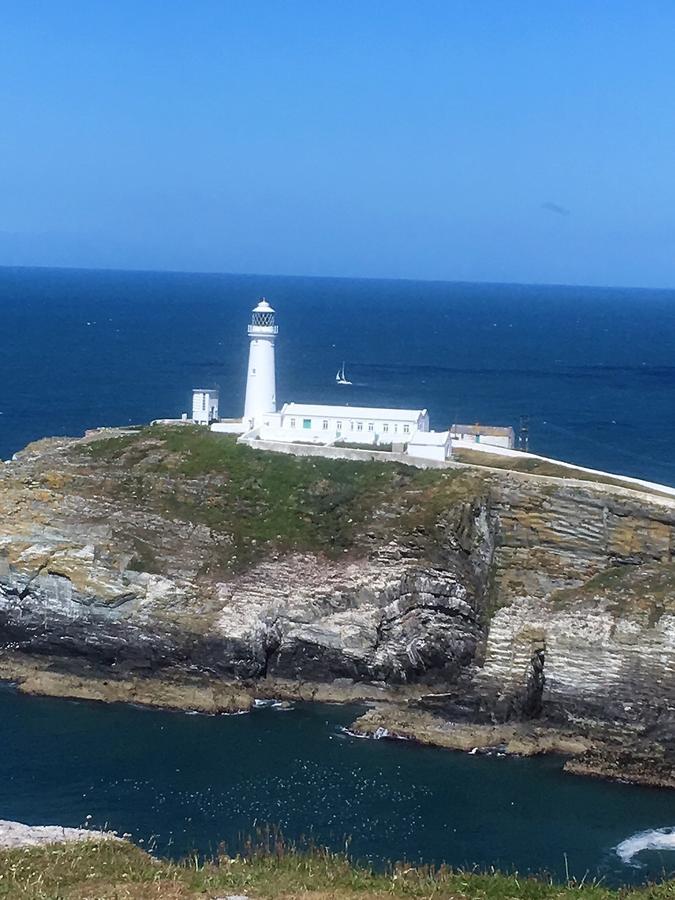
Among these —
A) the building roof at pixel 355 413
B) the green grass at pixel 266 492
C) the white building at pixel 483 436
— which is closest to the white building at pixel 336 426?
the building roof at pixel 355 413

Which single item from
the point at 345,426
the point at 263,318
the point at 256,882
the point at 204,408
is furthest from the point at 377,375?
the point at 256,882

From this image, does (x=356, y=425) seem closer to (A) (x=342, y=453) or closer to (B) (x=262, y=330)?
(A) (x=342, y=453)

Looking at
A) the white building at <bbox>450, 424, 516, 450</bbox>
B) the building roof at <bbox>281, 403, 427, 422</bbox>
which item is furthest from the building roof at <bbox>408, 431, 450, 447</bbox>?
the white building at <bbox>450, 424, 516, 450</bbox>

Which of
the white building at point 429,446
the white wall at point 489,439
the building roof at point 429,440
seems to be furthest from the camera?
the white wall at point 489,439

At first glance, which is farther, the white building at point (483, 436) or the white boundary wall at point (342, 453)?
the white building at point (483, 436)

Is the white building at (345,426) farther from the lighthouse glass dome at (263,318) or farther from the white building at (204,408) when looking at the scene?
the white building at (204,408)

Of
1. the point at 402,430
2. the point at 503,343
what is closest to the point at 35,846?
the point at 402,430
